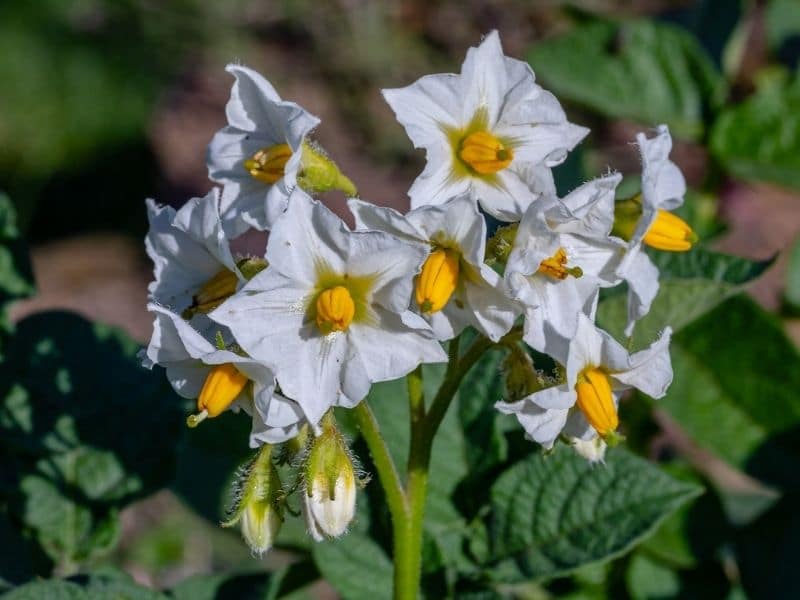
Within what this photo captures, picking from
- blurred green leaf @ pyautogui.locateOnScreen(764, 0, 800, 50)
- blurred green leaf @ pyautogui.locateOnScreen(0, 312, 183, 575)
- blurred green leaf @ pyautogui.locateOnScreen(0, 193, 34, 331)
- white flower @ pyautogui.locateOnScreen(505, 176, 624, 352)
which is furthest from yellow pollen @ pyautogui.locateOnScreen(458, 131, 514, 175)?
blurred green leaf @ pyautogui.locateOnScreen(764, 0, 800, 50)

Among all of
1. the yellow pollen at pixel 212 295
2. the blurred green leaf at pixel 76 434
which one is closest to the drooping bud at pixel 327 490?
the yellow pollen at pixel 212 295

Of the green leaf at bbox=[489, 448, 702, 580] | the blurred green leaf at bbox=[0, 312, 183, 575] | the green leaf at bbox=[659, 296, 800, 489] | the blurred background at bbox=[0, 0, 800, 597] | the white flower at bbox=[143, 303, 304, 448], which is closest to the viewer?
the white flower at bbox=[143, 303, 304, 448]

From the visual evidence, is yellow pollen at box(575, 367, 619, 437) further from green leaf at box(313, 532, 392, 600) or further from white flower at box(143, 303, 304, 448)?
green leaf at box(313, 532, 392, 600)

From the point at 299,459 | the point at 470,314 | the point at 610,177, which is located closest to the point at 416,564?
the point at 299,459

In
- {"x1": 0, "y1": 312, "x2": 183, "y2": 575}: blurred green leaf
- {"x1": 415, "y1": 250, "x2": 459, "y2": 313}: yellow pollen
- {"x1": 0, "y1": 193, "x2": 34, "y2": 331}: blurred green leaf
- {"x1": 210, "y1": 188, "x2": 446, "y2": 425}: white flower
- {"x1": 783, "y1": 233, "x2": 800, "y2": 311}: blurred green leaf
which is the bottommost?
{"x1": 0, "y1": 312, "x2": 183, "y2": 575}: blurred green leaf

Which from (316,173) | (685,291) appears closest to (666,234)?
(685,291)

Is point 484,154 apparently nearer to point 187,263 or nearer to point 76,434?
point 187,263

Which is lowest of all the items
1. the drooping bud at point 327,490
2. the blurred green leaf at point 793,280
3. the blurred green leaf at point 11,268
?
the blurred green leaf at point 793,280

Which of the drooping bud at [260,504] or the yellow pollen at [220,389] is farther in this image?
the drooping bud at [260,504]

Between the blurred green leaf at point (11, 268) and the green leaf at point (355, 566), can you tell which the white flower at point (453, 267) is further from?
the blurred green leaf at point (11, 268)
